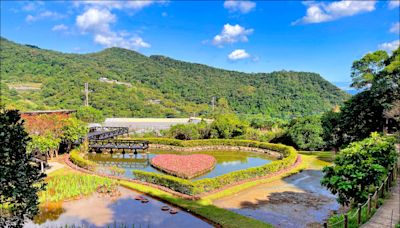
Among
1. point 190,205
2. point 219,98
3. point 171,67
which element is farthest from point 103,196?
point 171,67

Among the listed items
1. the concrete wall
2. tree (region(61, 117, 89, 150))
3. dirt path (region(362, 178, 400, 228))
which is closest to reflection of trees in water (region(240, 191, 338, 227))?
dirt path (region(362, 178, 400, 228))

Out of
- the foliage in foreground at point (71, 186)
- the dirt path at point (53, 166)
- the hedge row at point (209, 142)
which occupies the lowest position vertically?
the foliage in foreground at point (71, 186)

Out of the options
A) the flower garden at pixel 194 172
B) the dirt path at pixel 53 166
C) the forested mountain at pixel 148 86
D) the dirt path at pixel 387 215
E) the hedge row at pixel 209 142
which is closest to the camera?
the dirt path at pixel 387 215

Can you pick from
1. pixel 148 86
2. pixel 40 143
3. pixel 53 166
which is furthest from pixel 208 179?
pixel 148 86

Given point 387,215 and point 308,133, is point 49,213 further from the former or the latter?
point 308,133

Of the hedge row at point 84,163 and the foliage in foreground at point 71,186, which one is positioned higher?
the hedge row at point 84,163

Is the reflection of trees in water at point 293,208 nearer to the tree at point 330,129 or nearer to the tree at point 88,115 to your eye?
the tree at point 330,129

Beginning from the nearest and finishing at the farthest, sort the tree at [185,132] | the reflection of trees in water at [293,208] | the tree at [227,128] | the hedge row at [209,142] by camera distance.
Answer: the reflection of trees in water at [293,208]
the hedge row at [209,142]
the tree at [227,128]
the tree at [185,132]

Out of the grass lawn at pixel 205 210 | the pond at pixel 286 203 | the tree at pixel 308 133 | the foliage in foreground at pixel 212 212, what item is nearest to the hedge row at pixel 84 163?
the grass lawn at pixel 205 210
